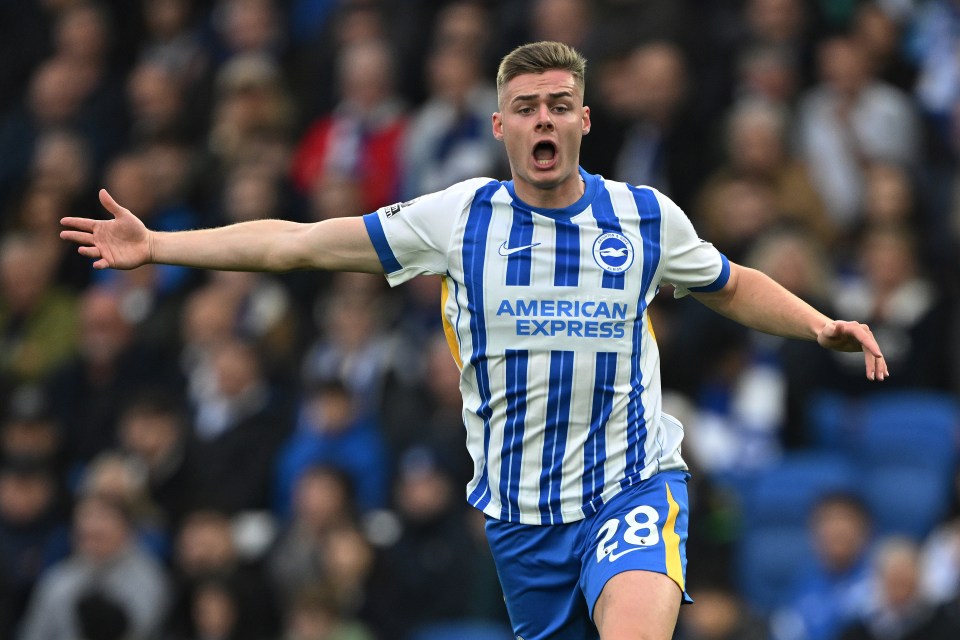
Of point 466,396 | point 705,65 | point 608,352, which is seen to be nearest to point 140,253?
point 466,396

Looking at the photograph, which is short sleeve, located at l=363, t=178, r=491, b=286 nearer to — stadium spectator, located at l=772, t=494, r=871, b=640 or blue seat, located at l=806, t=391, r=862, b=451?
stadium spectator, located at l=772, t=494, r=871, b=640

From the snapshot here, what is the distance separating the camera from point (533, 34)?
41.8 ft

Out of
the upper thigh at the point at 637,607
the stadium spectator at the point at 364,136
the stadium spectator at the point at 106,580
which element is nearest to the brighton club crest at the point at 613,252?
the upper thigh at the point at 637,607

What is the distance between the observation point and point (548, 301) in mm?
6355

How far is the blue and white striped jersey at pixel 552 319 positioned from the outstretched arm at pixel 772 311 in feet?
0.57

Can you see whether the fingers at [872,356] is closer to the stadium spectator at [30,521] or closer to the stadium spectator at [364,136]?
the stadium spectator at [364,136]

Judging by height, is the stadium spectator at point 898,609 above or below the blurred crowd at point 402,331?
below

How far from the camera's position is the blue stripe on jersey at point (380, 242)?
6.48 m

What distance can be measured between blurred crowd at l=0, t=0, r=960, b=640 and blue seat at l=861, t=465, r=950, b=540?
0.17 ft

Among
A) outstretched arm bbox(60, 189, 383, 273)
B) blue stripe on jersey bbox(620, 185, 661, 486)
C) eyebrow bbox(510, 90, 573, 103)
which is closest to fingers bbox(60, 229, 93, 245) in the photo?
outstretched arm bbox(60, 189, 383, 273)

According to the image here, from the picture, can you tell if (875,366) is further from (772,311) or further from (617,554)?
(617,554)

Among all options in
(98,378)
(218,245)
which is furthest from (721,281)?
(98,378)

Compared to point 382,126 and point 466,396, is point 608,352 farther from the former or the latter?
point 382,126

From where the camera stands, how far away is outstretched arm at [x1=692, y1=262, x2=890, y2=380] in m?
6.18
